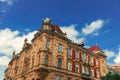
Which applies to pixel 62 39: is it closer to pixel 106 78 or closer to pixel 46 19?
pixel 46 19

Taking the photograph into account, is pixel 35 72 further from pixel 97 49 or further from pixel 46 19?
pixel 97 49

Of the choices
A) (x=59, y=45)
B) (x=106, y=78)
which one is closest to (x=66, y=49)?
(x=59, y=45)

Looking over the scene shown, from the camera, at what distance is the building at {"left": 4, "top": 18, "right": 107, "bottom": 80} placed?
42.6 meters

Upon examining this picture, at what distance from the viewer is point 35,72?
42.3 m

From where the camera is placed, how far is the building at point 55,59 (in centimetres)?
4259

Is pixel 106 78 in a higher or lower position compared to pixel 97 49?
lower

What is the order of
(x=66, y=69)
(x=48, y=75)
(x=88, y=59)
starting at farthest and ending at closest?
(x=88, y=59), (x=66, y=69), (x=48, y=75)

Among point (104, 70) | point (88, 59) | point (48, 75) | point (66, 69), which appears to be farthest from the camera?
point (104, 70)

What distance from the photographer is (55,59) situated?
4409 centimetres

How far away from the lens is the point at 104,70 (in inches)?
2286

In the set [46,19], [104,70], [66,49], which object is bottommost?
[104,70]

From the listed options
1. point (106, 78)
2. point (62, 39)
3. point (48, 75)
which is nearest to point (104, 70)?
point (106, 78)

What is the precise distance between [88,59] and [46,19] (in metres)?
17.3

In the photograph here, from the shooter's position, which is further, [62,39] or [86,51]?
[86,51]
